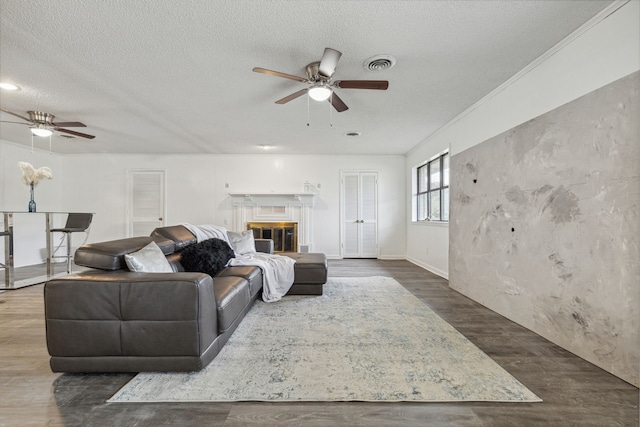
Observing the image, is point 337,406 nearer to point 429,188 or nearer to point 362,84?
point 362,84

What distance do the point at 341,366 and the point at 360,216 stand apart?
482 centimetres

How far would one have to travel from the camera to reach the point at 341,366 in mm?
1863

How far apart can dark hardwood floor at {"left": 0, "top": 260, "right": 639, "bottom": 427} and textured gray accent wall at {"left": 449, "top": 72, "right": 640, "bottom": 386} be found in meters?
0.30

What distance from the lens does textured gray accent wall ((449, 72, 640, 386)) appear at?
5.65 ft

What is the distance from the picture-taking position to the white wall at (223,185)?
6391 mm

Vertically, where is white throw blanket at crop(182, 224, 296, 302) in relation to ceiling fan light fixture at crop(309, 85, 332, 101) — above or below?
below

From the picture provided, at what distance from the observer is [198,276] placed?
182 centimetres

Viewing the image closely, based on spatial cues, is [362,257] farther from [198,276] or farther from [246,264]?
[198,276]

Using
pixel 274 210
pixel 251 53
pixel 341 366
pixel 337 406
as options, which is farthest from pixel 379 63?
pixel 274 210

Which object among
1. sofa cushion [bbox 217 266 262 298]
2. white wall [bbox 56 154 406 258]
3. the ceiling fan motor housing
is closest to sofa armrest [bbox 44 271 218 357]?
sofa cushion [bbox 217 266 262 298]

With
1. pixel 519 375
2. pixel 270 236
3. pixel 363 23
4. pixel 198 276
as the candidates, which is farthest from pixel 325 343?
pixel 270 236

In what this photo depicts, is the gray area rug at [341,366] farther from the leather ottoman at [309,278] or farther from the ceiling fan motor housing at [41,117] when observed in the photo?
the ceiling fan motor housing at [41,117]

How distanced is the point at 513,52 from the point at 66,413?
405 centimetres

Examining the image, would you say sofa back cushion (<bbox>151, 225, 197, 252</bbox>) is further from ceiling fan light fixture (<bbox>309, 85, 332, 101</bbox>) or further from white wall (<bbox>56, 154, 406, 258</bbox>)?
white wall (<bbox>56, 154, 406, 258</bbox>)
